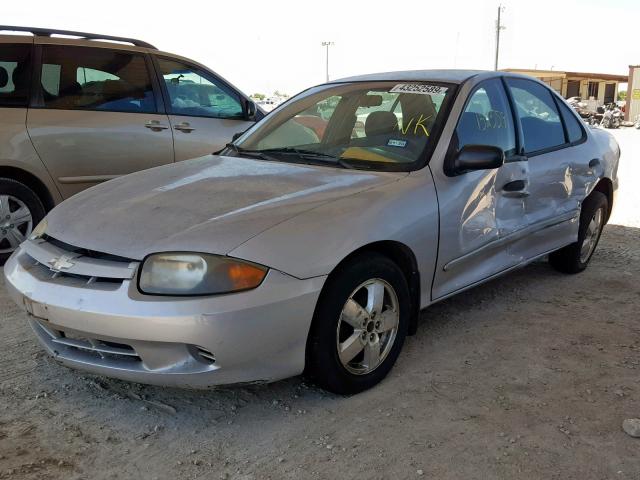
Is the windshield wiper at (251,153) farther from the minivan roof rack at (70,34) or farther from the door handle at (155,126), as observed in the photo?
the minivan roof rack at (70,34)

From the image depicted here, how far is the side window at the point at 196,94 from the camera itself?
5.54m

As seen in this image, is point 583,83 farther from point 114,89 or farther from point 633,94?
point 114,89

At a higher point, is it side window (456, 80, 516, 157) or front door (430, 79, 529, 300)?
side window (456, 80, 516, 157)

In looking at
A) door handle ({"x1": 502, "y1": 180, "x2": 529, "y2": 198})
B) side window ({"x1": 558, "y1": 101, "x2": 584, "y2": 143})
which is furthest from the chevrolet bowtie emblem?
side window ({"x1": 558, "y1": 101, "x2": 584, "y2": 143})

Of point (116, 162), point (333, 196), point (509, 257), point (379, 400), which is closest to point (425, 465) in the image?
point (379, 400)

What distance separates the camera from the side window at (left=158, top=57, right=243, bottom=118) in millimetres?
5535

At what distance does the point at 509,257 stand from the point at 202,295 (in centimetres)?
214

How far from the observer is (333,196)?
2.83m

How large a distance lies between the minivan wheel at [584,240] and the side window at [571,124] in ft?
1.58

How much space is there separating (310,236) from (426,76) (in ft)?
5.58

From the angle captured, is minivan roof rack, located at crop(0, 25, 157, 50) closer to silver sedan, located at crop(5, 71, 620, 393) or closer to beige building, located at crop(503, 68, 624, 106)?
silver sedan, located at crop(5, 71, 620, 393)

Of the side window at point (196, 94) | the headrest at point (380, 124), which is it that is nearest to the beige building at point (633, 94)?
the side window at point (196, 94)

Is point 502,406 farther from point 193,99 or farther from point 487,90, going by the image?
point 193,99

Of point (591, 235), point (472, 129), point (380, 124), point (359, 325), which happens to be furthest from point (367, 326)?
point (591, 235)
